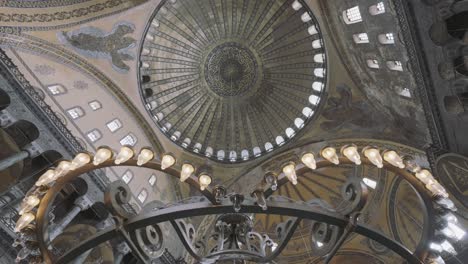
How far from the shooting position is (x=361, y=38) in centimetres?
1297

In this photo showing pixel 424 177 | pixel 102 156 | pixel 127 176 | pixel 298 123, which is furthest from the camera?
pixel 298 123

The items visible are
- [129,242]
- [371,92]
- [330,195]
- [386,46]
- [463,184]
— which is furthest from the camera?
[330,195]

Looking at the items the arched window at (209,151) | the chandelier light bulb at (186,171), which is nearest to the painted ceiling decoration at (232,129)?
the chandelier light bulb at (186,171)

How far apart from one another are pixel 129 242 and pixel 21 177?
8.79 m

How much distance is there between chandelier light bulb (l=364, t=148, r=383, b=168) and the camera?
4380 millimetres

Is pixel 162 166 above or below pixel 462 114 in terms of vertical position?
above

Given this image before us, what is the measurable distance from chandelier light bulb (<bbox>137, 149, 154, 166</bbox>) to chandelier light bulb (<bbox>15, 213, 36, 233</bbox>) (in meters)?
1.58

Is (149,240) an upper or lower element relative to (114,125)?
lower

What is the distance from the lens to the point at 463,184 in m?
8.73

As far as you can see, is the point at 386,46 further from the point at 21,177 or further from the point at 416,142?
the point at 21,177

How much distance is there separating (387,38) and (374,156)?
8.54 m

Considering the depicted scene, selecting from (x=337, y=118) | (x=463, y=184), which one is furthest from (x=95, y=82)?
(x=463, y=184)

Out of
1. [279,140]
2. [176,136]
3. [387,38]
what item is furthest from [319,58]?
[176,136]

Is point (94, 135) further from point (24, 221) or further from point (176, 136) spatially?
point (24, 221)
